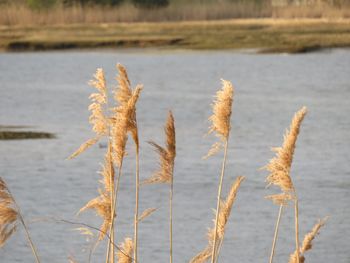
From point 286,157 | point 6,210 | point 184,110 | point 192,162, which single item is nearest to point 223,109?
point 286,157

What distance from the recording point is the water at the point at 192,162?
40.7 feet

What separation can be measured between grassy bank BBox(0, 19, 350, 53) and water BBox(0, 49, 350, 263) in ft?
24.7

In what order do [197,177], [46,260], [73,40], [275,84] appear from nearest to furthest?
1. [46,260]
2. [197,177]
3. [275,84]
4. [73,40]

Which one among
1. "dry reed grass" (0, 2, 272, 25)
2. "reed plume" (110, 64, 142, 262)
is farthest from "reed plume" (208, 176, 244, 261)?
"dry reed grass" (0, 2, 272, 25)

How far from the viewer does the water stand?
12.4 m

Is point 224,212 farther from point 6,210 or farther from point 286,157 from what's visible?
point 6,210

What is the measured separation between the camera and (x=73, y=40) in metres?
50.7

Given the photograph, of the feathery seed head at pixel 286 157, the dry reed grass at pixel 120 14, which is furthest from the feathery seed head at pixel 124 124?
the dry reed grass at pixel 120 14

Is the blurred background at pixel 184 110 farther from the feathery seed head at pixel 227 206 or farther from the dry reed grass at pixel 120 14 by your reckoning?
the feathery seed head at pixel 227 206

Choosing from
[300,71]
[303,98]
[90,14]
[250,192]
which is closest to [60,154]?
[250,192]

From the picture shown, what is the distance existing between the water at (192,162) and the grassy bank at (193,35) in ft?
24.7

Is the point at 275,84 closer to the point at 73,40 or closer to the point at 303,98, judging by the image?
the point at 303,98

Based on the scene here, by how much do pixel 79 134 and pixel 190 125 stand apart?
104 inches

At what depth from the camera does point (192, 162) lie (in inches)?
716
